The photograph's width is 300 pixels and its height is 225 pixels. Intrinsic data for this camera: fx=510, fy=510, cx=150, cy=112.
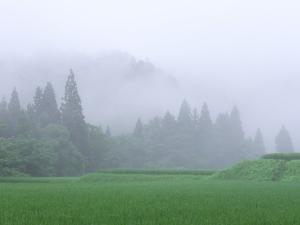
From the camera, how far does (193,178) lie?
58.6m

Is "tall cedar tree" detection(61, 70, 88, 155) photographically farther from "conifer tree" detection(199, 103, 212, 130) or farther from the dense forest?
"conifer tree" detection(199, 103, 212, 130)

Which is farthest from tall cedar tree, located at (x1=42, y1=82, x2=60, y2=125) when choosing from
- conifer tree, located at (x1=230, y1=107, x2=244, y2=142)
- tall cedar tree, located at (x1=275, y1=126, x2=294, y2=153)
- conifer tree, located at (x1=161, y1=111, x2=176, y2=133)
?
tall cedar tree, located at (x1=275, y1=126, x2=294, y2=153)

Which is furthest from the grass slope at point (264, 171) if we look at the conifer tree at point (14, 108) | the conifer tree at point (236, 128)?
the conifer tree at point (236, 128)

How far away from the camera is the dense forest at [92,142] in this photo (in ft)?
248

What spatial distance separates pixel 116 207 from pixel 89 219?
391cm

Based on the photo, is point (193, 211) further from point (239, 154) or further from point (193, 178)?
point (239, 154)

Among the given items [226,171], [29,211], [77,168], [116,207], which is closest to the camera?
[29,211]

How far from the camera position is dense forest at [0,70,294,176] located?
75.5 m

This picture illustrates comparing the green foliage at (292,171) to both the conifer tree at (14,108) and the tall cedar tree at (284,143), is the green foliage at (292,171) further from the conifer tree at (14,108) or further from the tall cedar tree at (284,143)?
the tall cedar tree at (284,143)

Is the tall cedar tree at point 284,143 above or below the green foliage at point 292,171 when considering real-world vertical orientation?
above

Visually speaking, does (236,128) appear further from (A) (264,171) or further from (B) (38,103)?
(A) (264,171)

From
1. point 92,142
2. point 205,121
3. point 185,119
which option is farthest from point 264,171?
point 205,121

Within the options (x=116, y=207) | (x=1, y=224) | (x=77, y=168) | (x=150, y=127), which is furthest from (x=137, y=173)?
(x=150, y=127)

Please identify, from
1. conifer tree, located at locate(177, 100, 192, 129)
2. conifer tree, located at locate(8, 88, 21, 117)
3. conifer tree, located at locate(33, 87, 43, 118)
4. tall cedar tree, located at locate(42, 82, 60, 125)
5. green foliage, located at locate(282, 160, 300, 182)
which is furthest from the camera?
conifer tree, located at locate(177, 100, 192, 129)
